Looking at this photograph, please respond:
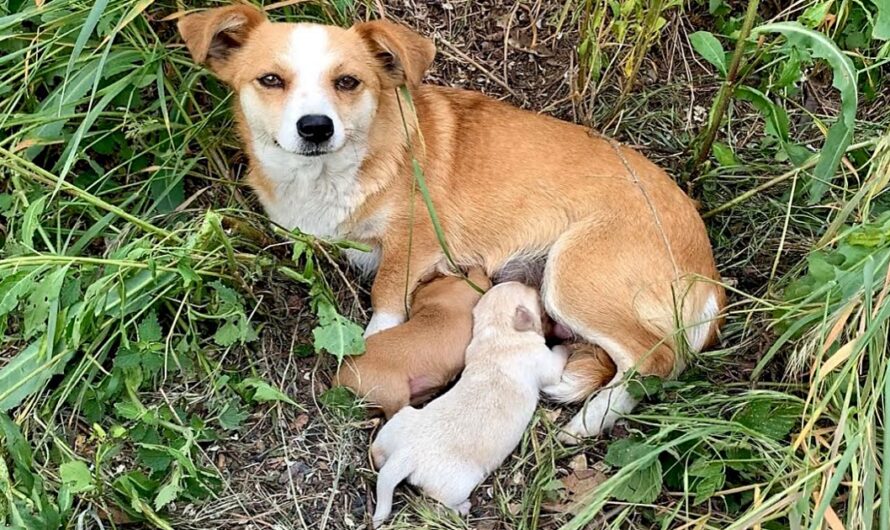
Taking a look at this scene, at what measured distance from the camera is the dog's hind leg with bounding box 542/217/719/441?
2.80 meters

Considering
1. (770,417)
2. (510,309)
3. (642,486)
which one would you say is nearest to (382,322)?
(510,309)

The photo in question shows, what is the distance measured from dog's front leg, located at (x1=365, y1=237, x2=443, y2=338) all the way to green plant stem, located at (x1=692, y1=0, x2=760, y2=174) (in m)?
1.05

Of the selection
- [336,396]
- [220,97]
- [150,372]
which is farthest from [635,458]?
[220,97]

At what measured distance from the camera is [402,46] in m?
2.70

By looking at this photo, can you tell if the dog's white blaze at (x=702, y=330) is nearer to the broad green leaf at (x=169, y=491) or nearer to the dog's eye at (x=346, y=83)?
the dog's eye at (x=346, y=83)

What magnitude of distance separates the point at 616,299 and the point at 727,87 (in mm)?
761

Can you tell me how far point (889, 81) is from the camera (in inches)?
140

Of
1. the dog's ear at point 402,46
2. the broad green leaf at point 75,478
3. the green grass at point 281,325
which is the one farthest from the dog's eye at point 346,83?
the broad green leaf at point 75,478

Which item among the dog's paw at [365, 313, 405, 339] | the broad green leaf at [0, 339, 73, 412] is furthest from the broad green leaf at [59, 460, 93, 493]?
the dog's paw at [365, 313, 405, 339]

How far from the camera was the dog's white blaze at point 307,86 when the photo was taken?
8.48 feet

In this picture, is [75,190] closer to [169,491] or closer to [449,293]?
[169,491]

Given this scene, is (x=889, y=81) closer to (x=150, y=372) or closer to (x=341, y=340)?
(x=341, y=340)

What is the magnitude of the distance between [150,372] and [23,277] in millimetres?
445

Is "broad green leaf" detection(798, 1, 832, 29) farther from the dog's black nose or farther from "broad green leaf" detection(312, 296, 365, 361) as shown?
"broad green leaf" detection(312, 296, 365, 361)
